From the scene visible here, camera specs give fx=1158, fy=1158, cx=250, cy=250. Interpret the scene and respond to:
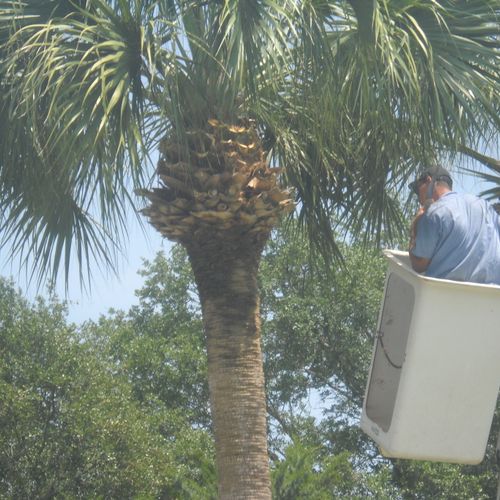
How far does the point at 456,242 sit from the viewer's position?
16.1 ft

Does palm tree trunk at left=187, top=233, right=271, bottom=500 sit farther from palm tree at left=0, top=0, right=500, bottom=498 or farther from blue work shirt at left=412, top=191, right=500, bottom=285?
blue work shirt at left=412, top=191, right=500, bottom=285

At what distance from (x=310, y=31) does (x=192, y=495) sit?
8587 millimetres

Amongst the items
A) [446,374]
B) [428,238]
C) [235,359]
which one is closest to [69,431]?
[235,359]

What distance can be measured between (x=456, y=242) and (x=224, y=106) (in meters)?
1.83

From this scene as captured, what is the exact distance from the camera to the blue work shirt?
488 centimetres

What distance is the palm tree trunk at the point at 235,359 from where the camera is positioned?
20.8 feet

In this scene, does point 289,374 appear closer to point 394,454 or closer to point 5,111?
point 5,111

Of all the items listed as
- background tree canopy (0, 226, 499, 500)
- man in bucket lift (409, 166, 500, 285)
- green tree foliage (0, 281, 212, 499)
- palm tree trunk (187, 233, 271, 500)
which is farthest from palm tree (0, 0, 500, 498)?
green tree foliage (0, 281, 212, 499)

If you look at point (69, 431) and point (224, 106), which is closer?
point (224, 106)

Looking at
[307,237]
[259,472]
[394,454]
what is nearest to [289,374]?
[307,237]

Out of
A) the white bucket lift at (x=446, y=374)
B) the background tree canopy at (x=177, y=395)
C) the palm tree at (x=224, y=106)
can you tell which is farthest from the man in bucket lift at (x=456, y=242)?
the background tree canopy at (x=177, y=395)

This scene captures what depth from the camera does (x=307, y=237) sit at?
806 centimetres

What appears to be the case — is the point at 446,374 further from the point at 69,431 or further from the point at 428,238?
the point at 69,431

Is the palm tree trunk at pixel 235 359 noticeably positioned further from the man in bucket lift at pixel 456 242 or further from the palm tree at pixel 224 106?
the man in bucket lift at pixel 456 242
